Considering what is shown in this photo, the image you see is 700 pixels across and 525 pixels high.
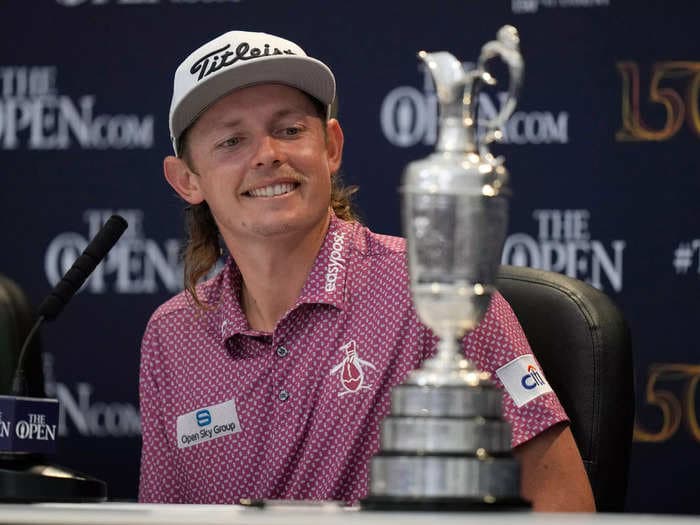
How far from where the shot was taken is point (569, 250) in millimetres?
3246

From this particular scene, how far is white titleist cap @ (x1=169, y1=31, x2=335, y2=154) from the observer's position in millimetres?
2270

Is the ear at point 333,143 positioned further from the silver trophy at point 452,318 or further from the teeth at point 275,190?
the silver trophy at point 452,318

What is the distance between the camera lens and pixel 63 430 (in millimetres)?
3445

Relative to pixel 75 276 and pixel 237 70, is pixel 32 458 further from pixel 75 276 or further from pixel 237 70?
pixel 237 70

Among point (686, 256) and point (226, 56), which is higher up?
point (226, 56)

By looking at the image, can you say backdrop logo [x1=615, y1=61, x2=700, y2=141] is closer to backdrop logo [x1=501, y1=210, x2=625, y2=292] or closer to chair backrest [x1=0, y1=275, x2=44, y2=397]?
backdrop logo [x1=501, y1=210, x2=625, y2=292]

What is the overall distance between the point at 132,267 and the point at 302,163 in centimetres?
119

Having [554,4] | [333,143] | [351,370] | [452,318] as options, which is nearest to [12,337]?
[333,143]

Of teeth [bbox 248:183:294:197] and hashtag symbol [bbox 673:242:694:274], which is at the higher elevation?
teeth [bbox 248:183:294:197]

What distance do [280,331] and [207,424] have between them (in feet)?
0.63

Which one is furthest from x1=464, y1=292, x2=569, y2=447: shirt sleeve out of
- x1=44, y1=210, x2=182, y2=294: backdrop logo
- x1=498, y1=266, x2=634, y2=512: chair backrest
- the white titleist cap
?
x1=44, y1=210, x2=182, y2=294: backdrop logo

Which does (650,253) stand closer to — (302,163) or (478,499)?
(302,163)

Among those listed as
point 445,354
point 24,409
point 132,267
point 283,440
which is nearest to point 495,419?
point 445,354

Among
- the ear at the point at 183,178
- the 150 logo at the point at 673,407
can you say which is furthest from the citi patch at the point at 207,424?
the 150 logo at the point at 673,407
